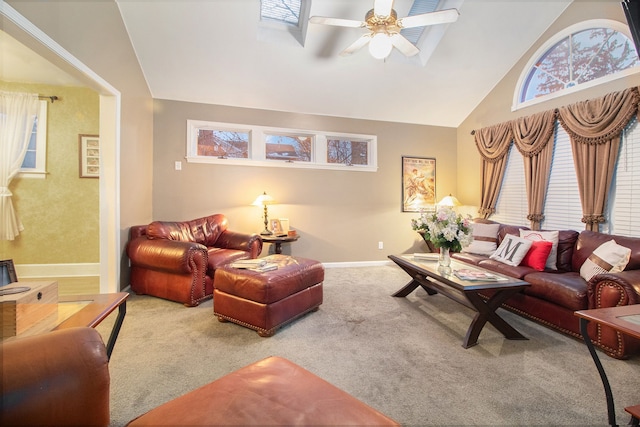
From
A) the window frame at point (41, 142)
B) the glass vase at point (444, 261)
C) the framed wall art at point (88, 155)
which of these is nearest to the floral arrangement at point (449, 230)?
the glass vase at point (444, 261)

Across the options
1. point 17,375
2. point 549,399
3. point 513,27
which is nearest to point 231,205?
point 17,375

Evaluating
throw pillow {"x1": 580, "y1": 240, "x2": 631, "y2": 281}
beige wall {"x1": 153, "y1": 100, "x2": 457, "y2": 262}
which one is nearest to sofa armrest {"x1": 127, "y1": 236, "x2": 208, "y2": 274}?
beige wall {"x1": 153, "y1": 100, "x2": 457, "y2": 262}

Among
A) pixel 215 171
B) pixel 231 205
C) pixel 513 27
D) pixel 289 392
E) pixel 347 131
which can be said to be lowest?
pixel 289 392

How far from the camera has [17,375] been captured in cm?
76

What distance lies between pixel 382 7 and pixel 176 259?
3101 mm

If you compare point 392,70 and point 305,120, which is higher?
point 392,70

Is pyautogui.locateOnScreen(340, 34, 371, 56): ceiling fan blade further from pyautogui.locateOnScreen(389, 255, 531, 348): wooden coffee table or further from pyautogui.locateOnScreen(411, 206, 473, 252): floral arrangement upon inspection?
pyautogui.locateOnScreen(389, 255, 531, 348): wooden coffee table

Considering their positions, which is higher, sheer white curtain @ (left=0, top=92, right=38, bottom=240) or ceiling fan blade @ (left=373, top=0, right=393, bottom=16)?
ceiling fan blade @ (left=373, top=0, right=393, bottom=16)

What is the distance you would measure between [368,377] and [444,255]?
4.76 ft

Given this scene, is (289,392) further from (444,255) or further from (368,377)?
(444,255)

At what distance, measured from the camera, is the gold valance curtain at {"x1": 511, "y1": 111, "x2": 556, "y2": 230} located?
3691 millimetres

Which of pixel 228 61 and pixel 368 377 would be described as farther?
pixel 228 61

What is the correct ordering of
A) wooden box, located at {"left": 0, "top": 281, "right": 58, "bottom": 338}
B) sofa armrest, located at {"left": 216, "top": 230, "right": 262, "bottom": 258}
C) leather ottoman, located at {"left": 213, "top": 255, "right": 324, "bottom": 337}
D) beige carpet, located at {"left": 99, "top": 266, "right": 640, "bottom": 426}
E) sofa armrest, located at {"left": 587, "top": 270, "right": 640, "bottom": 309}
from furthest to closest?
sofa armrest, located at {"left": 216, "top": 230, "right": 262, "bottom": 258}
leather ottoman, located at {"left": 213, "top": 255, "right": 324, "bottom": 337}
sofa armrest, located at {"left": 587, "top": 270, "right": 640, "bottom": 309}
beige carpet, located at {"left": 99, "top": 266, "right": 640, "bottom": 426}
wooden box, located at {"left": 0, "top": 281, "right": 58, "bottom": 338}

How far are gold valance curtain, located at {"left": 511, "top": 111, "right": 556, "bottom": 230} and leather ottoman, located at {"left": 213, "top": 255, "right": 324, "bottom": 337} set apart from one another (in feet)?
10.9
